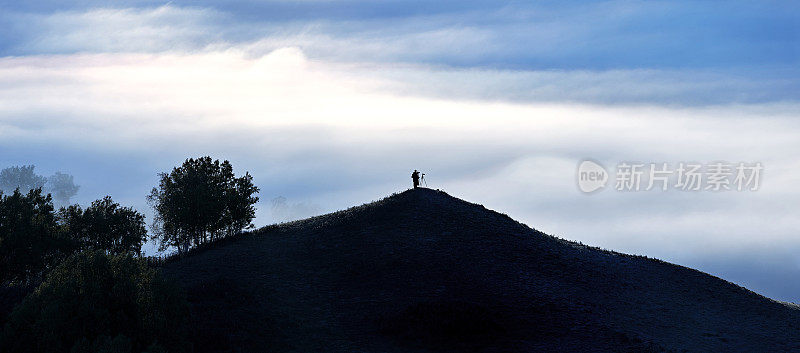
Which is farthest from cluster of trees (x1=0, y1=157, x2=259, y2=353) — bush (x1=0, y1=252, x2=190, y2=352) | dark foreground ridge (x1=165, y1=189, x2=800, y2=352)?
dark foreground ridge (x1=165, y1=189, x2=800, y2=352)

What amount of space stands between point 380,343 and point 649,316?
2172 cm

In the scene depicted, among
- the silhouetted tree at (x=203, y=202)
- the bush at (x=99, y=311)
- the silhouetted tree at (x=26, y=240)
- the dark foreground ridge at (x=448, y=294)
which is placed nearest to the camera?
the bush at (x=99, y=311)

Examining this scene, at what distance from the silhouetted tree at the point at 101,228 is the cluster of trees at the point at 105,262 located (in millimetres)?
116

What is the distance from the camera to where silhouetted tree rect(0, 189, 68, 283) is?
65438 millimetres

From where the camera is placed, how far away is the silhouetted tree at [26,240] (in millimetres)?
65438

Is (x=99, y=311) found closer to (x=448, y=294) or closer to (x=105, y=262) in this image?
(x=105, y=262)

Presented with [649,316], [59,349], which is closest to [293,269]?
[59,349]

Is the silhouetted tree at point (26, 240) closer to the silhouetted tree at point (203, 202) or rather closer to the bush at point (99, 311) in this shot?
the silhouetted tree at point (203, 202)

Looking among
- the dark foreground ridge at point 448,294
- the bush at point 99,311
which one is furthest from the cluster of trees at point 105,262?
the dark foreground ridge at point 448,294

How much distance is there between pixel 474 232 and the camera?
60281mm

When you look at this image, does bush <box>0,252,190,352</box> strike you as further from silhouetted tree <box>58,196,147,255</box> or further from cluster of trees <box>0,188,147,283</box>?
silhouetted tree <box>58,196,147,255</box>

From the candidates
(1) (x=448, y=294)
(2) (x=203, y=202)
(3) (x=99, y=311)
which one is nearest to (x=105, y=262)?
(3) (x=99, y=311)

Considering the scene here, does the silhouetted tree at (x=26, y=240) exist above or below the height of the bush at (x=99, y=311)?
above

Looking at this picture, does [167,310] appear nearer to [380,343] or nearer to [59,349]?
[59,349]
